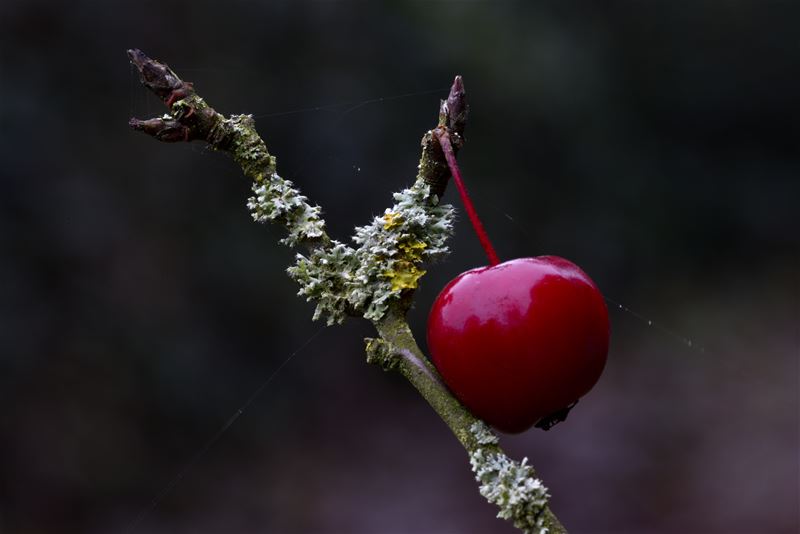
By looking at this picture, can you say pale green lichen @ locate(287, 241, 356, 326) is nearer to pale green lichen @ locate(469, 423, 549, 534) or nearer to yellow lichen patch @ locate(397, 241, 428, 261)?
yellow lichen patch @ locate(397, 241, 428, 261)

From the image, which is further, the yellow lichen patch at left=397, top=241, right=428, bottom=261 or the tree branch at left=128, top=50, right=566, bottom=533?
the yellow lichen patch at left=397, top=241, right=428, bottom=261

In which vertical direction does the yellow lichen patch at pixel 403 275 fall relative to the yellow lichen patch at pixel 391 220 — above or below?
below

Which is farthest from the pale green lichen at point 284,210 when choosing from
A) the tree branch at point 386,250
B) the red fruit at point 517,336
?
the red fruit at point 517,336

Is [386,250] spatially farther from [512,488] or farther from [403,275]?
[512,488]

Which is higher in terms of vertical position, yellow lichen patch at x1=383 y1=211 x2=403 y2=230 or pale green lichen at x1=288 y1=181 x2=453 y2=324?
yellow lichen patch at x1=383 y1=211 x2=403 y2=230

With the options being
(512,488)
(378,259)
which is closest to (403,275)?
(378,259)

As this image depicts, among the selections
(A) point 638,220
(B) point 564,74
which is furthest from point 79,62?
(A) point 638,220

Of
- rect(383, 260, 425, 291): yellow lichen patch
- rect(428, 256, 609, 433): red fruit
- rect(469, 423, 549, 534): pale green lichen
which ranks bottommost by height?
rect(469, 423, 549, 534): pale green lichen

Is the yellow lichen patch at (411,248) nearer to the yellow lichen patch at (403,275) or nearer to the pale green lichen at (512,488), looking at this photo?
the yellow lichen patch at (403,275)

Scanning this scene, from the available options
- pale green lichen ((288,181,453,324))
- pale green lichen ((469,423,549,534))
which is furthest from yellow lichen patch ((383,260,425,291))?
pale green lichen ((469,423,549,534))
